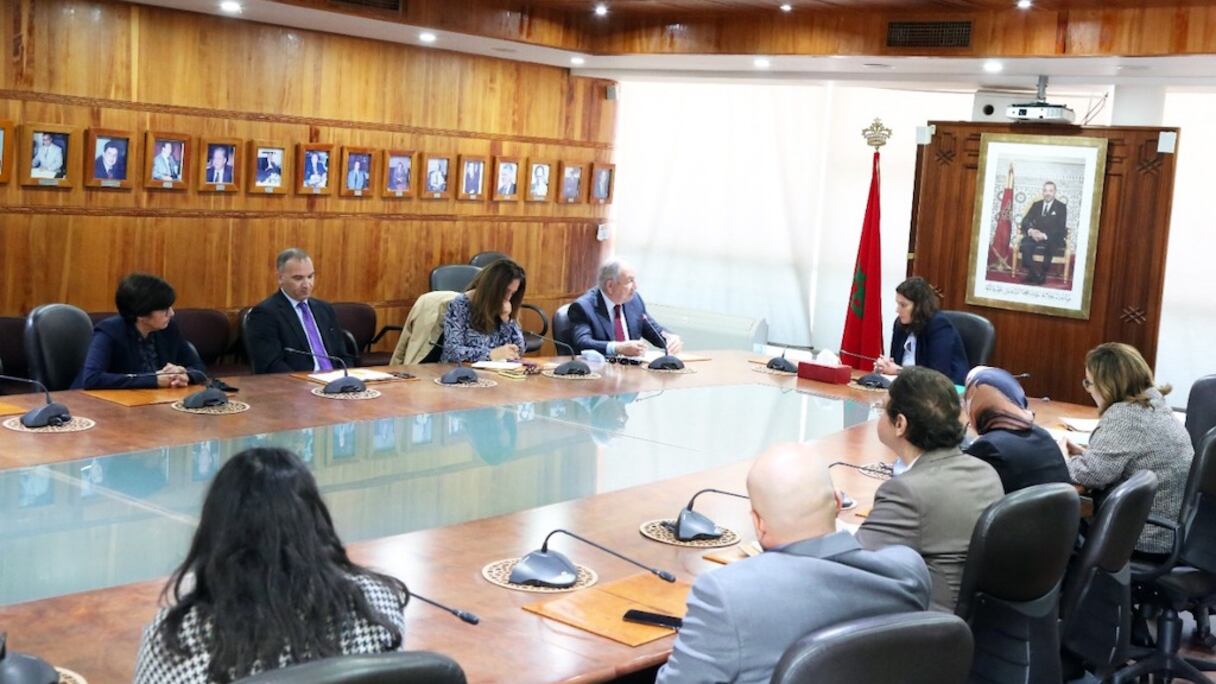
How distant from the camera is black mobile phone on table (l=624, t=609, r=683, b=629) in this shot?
279cm

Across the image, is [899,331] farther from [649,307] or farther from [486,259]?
[649,307]

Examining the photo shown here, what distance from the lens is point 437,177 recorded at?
889 centimetres

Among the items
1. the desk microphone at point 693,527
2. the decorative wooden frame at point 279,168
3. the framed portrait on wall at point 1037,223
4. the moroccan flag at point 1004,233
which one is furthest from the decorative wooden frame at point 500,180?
the desk microphone at point 693,527

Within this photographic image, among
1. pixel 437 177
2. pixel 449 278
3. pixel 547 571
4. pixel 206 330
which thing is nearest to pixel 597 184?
pixel 437 177

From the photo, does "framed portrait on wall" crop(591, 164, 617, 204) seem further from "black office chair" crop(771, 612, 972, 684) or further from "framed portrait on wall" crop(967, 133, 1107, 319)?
"black office chair" crop(771, 612, 972, 684)

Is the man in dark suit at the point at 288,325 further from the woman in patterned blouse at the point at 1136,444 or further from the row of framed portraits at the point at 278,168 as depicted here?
the woman in patterned blouse at the point at 1136,444

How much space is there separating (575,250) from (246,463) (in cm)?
819

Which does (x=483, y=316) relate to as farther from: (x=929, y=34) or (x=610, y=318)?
(x=929, y=34)

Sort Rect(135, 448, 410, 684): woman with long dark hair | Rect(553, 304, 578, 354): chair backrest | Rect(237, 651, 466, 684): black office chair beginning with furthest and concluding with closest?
1. Rect(553, 304, 578, 354): chair backrest
2. Rect(135, 448, 410, 684): woman with long dark hair
3. Rect(237, 651, 466, 684): black office chair

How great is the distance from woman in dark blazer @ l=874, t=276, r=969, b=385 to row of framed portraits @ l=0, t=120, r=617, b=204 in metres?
3.46

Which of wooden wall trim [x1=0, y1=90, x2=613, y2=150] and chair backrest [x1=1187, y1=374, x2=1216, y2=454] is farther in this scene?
wooden wall trim [x1=0, y1=90, x2=613, y2=150]

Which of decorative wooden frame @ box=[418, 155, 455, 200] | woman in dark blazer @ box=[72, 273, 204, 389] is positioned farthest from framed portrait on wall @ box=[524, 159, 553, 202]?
woman in dark blazer @ box=[72, 273, 204, 389]

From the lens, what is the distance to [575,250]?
33.5 ft

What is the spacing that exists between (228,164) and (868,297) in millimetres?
4083
